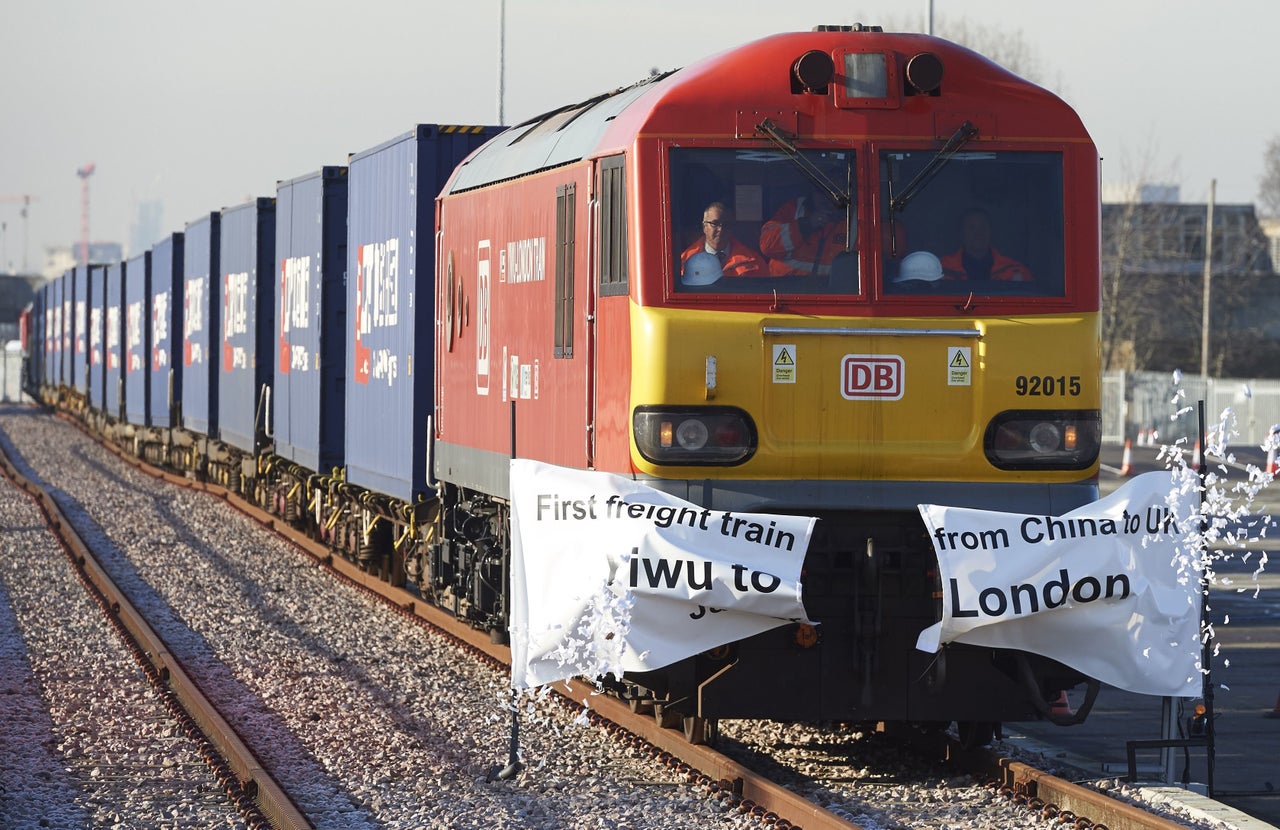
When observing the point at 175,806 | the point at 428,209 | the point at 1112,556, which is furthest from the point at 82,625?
the point at 1112,556

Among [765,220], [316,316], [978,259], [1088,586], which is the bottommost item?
[1088,586]

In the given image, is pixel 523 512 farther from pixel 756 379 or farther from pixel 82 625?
pixel 82 625

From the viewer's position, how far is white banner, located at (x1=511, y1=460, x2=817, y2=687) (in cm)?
820

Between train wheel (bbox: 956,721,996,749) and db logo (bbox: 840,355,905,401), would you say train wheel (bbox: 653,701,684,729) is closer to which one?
train wheel (bbox: 956,721,996,749)

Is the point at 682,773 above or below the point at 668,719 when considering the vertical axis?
below

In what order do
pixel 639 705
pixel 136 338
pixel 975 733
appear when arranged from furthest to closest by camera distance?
1. pixel 136 338
2. pixel 639 705
3. pixel 975 733

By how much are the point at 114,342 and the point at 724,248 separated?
35.7 m

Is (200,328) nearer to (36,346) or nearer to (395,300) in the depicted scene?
(395,300)

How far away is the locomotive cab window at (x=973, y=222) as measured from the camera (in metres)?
8.59

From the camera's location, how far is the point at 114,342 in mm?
42156

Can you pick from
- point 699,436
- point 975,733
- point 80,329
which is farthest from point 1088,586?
point 80,329

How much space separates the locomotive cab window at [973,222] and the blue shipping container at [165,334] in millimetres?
25720

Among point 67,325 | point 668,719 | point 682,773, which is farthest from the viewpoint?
point 67,325

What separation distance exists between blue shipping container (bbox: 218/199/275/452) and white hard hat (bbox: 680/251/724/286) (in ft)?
52.5
